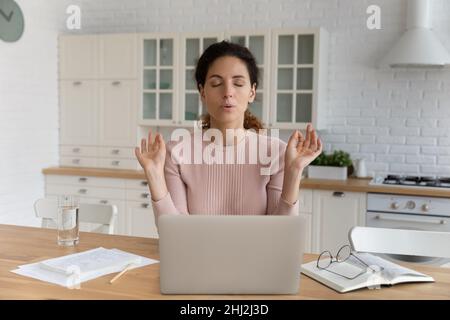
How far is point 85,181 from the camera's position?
438cm

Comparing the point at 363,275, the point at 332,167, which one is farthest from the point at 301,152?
the point at 332,167

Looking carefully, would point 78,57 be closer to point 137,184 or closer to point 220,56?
point 137,184

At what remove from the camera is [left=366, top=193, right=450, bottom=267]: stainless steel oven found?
11.4 feet

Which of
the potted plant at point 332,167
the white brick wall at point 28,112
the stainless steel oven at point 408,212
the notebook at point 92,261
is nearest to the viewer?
the notebook at point 92,261

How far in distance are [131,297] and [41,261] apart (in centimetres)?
47

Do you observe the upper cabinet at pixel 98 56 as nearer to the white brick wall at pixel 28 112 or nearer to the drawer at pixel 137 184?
the white brick wall at pixel 28 112

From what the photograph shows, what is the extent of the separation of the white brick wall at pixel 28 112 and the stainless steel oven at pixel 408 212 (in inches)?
108

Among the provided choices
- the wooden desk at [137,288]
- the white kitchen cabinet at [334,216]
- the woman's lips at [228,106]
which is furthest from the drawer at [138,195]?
the woman's lips at [228,106]

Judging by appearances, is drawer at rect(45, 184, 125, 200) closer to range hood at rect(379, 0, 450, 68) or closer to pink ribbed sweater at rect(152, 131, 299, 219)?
range hood at rect(379, 0, 450, 68)

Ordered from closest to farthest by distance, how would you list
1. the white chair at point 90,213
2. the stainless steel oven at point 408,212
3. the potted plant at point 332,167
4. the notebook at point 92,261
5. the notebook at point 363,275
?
the notebook at point 363,275, the notebook at point 92,261, the white chair at point 90,213, the stainless steel oven at point 408,212, the potted plant at point 332,167

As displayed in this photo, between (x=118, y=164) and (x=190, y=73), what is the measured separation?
0.99 metres

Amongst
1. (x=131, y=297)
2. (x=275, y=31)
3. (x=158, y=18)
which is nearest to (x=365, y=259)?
(x=131, y=297)

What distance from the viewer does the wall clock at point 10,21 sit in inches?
157

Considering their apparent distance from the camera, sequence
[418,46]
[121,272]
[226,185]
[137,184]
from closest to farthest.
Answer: [121,272] < [226,185] < [418,46] < [137,184]
